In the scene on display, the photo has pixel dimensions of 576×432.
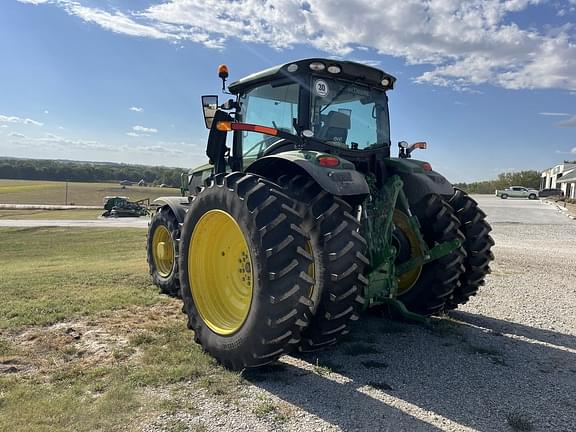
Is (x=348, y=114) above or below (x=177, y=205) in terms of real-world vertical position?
above

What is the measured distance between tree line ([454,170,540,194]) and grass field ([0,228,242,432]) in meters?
69.8

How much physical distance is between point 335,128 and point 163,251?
3.63 m

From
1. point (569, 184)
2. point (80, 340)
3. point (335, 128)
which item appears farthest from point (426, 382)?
point (569, 184)

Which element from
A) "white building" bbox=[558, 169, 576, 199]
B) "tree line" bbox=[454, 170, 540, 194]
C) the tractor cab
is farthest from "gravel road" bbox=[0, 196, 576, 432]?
"tree line" bbox=[454, 170, 540, 194]

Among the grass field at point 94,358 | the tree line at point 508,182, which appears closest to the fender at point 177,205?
the grass field at point 94,358

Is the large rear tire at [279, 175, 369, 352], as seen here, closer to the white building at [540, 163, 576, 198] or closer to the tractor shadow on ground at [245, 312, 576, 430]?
the tractor shadow on ground at [245, 312, 576, 430]

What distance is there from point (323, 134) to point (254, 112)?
42.9 inches

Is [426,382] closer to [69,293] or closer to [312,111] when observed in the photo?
[312,111]

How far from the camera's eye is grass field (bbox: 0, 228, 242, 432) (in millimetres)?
3500

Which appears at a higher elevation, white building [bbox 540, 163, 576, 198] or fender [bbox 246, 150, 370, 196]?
white building [bbox 540, 163, 576, 198]

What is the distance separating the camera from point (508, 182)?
236ft

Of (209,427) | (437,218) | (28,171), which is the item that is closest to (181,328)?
(209,427)

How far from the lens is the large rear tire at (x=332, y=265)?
12.8ft

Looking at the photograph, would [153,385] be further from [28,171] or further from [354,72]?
[28,171]
